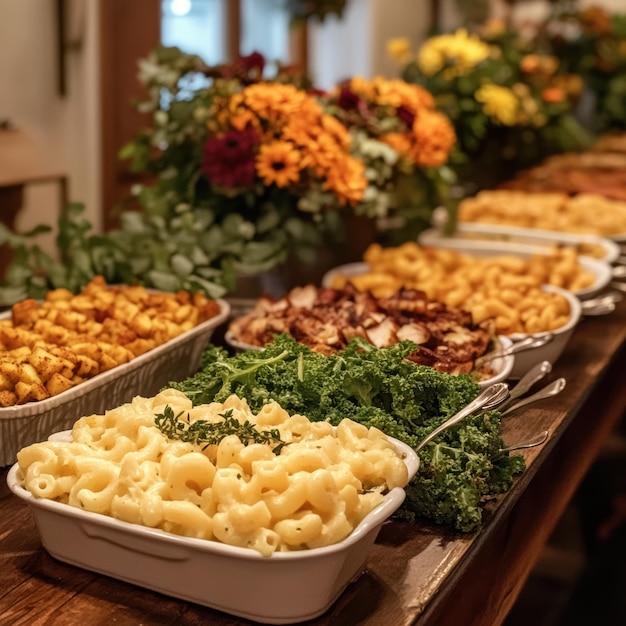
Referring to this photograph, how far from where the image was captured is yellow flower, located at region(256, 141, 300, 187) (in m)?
1.99

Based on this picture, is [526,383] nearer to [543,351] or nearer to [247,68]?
[543,351]

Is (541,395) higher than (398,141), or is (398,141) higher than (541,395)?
(398,141)

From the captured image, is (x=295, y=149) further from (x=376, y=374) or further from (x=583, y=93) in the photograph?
(x=583, y=93)

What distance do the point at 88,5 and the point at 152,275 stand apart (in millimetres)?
1479

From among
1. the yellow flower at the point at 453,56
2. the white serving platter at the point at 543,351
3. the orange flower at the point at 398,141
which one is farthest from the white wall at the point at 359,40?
the white serving platter at the point at 543,351

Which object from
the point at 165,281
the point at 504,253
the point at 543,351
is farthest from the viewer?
the point at 504,253

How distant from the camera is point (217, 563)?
3.05ft

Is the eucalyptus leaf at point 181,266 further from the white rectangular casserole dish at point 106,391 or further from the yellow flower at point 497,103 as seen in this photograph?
the yellow flower at point 497,103

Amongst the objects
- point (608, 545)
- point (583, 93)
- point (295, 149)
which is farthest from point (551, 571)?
point (583, 93)

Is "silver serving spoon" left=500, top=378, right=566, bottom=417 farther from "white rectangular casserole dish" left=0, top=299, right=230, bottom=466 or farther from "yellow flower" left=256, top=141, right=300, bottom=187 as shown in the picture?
"yellow flower" left=256, top=141, right=300, bottom=187

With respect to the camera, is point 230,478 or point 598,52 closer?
point 230,478

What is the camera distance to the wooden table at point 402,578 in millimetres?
973

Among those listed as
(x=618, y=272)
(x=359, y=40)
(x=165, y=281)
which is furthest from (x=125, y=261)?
(x=359, y=40)

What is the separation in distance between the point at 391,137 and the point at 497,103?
108 cm
